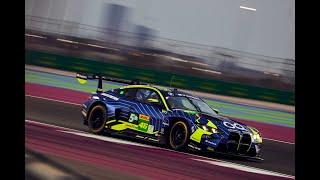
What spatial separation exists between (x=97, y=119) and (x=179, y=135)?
2.31ft

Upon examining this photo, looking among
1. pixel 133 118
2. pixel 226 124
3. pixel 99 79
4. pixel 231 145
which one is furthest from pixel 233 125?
pixel 99 79

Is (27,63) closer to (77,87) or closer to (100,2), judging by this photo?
(77,87)

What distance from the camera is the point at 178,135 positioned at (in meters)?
3.01

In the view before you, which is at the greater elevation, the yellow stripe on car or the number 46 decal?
the number 46 decal

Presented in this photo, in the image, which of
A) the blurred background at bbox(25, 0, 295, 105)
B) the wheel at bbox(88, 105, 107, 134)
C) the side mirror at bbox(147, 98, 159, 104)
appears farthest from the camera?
the wheel at bbox(88, 105, 107, 134)

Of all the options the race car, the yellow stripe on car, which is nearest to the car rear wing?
the race car

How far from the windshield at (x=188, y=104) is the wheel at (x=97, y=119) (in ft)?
1.89

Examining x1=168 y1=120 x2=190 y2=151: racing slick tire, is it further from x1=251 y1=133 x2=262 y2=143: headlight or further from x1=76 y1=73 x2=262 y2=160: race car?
x1=251 y1=133 x2=262 y2=143: headlight

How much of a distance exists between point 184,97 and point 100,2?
100 centimetres

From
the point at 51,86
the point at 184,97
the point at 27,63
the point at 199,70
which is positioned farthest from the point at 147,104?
the point at 27,63

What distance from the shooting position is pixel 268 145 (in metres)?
2.90

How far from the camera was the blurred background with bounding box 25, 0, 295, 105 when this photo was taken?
2838mm

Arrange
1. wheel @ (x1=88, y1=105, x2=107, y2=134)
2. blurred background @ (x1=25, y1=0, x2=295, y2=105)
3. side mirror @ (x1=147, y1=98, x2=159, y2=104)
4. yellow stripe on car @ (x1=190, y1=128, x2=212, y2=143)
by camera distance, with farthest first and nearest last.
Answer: wheel @ (x1=88, y1=105, x2=107, y2=134) < side mirror @ (x1=147, y1=98, x2=159, y2=104) < yellow stripe on car @ (x1=190, y1=128, x2=212, y2=143) < blurred background @ (x1=25, y1=0, x2=295, y2=105)

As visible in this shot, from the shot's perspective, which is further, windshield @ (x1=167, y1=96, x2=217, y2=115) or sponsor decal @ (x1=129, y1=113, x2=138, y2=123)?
sponsor decal @ (x1=129, y1=113, x2=138, y2=123)
